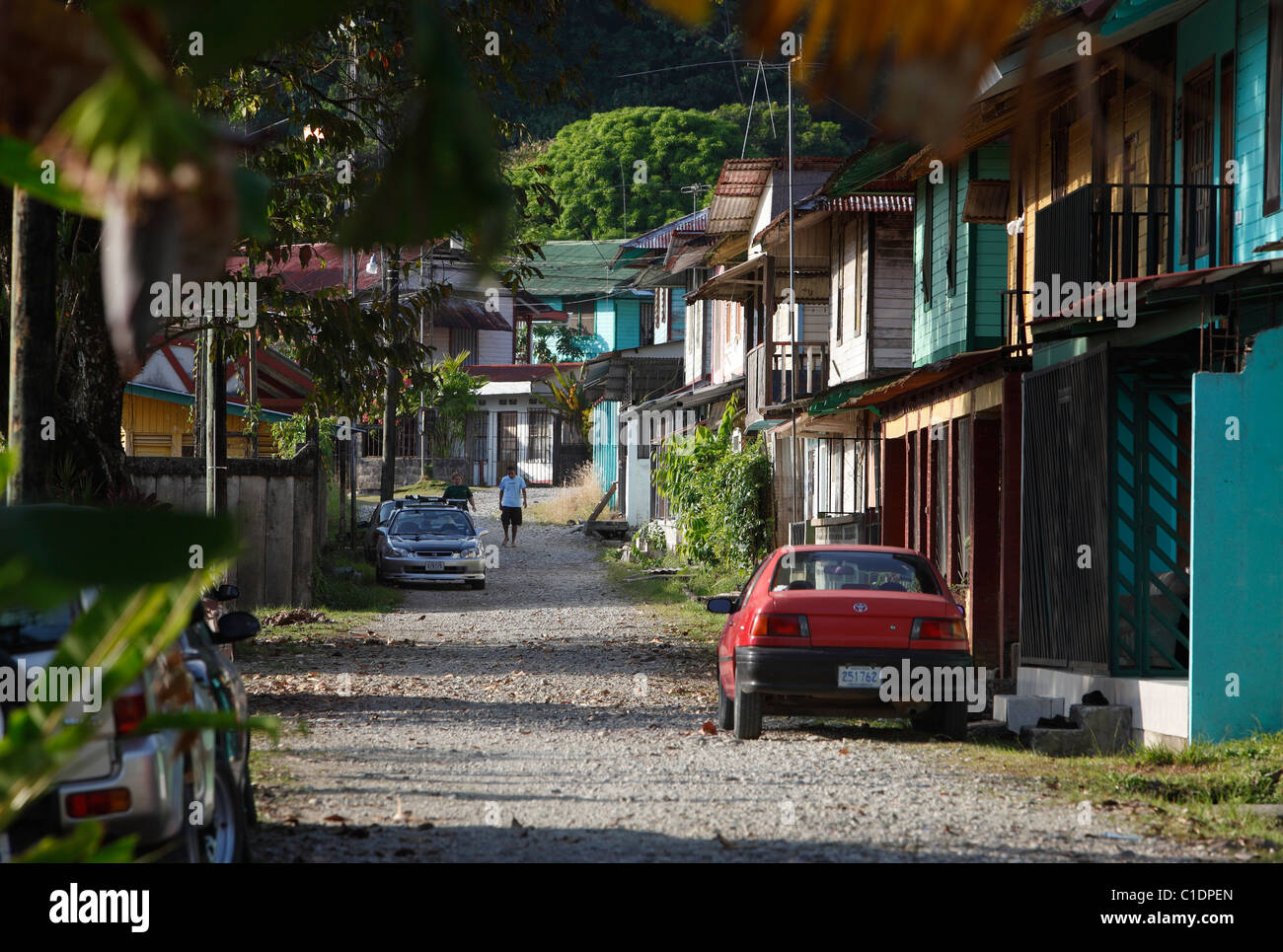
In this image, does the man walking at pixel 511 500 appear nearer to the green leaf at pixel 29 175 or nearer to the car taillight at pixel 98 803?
the car taillight at pixel 98 803

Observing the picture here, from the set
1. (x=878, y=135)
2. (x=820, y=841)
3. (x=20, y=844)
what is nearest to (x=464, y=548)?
(x=820, y=841)

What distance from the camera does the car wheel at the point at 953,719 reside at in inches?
459

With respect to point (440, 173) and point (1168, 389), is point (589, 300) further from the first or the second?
point (440, 173)

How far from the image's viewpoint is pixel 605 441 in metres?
54.1

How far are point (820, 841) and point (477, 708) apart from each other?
19.6ft

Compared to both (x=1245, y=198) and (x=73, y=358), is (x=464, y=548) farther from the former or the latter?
(x=1245, y=198)

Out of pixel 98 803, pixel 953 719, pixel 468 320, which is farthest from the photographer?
pixel 468 320

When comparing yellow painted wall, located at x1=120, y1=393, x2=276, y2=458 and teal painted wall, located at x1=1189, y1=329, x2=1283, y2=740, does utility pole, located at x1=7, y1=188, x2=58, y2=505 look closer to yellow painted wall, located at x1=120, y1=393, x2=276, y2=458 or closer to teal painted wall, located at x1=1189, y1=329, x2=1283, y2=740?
teal painted wall, located at x1=1189, y1=329, x2=1283, y2=740

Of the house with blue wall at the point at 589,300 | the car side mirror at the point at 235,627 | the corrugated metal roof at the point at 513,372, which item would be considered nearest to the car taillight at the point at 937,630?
the car side mirror at the point at 235,627

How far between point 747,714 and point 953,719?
1548 mm

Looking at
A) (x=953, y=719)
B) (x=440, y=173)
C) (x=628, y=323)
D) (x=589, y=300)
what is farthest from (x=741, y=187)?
(x=589, y=300)

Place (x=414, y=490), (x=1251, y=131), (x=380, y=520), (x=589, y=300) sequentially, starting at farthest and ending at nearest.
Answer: (x=589, y=300), (x=414, y=490), (x=380, y=520), (x=1251, y=131)

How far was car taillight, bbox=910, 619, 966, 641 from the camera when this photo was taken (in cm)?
1151

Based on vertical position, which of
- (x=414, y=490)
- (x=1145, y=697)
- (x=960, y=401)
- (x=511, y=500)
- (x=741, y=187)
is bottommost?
(x=1145, y=697)
